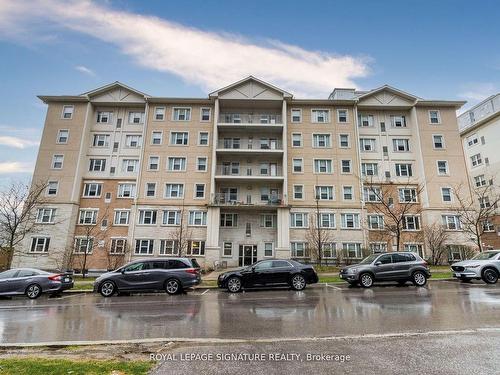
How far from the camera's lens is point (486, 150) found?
37531mm

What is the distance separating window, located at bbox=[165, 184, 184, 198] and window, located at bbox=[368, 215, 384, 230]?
68.4ft

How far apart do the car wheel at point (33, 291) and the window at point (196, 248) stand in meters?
16.0

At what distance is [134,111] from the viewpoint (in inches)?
1373

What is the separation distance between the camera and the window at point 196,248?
1171 inches

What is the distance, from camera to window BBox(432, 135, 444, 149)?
32.6 m

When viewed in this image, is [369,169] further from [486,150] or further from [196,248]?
[196,248]

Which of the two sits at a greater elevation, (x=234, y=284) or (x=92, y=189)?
(x=92, y=189)

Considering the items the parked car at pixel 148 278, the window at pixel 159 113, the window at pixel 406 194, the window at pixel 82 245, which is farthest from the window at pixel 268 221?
the window at pixel 82 245

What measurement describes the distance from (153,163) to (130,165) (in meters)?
2.86

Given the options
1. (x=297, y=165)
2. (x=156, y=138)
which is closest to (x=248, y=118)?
(x=297, y=165)

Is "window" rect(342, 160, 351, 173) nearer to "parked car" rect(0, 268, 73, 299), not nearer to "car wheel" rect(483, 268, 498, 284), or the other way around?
"car wheel" rect(483, 268, 498, 284)

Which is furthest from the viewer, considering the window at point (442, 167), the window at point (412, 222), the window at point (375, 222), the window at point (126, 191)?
the window at point (126, 191)

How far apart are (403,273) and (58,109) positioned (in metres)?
38.4

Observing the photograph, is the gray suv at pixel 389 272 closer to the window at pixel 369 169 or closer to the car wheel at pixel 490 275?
the car wheel at pixel 490 275
